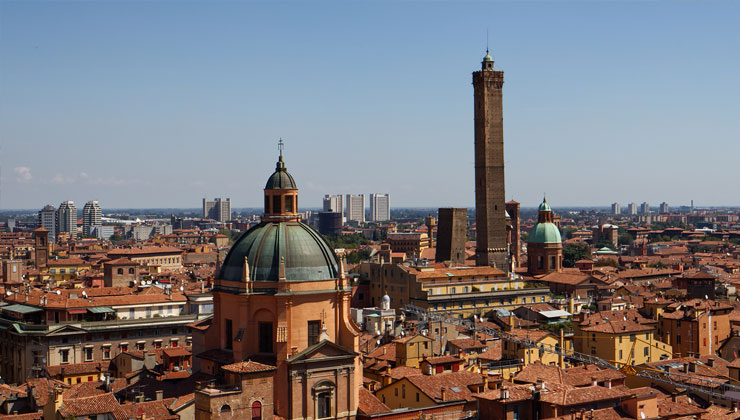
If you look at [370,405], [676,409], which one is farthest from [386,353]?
[676,409]

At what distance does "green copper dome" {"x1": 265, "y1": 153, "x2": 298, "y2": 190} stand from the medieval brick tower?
171ft

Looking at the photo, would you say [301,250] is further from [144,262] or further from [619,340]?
[144,262]

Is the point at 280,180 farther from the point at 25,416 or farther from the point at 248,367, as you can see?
the point at 25,416

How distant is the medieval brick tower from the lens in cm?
8581

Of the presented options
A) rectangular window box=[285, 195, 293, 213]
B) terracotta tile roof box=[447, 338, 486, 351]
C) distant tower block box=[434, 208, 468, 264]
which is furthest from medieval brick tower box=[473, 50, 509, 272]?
rectangular window box=[285, 195, 293, 213]

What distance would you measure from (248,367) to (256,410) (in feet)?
4.27

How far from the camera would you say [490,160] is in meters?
86.4

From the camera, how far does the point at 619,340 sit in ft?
157

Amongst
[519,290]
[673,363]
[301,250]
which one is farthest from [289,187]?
[519,290]

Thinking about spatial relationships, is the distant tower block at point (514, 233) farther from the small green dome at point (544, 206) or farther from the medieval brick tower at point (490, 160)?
the medieval brick tower at point (490, 160)

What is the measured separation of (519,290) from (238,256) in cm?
4247

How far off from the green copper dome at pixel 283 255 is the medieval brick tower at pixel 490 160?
53.3 metres

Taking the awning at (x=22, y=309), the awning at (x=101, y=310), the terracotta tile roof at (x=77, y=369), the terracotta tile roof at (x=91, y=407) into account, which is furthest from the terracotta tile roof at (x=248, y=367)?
the awning at (x=22, y=309)

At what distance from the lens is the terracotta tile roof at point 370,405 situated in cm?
3259
